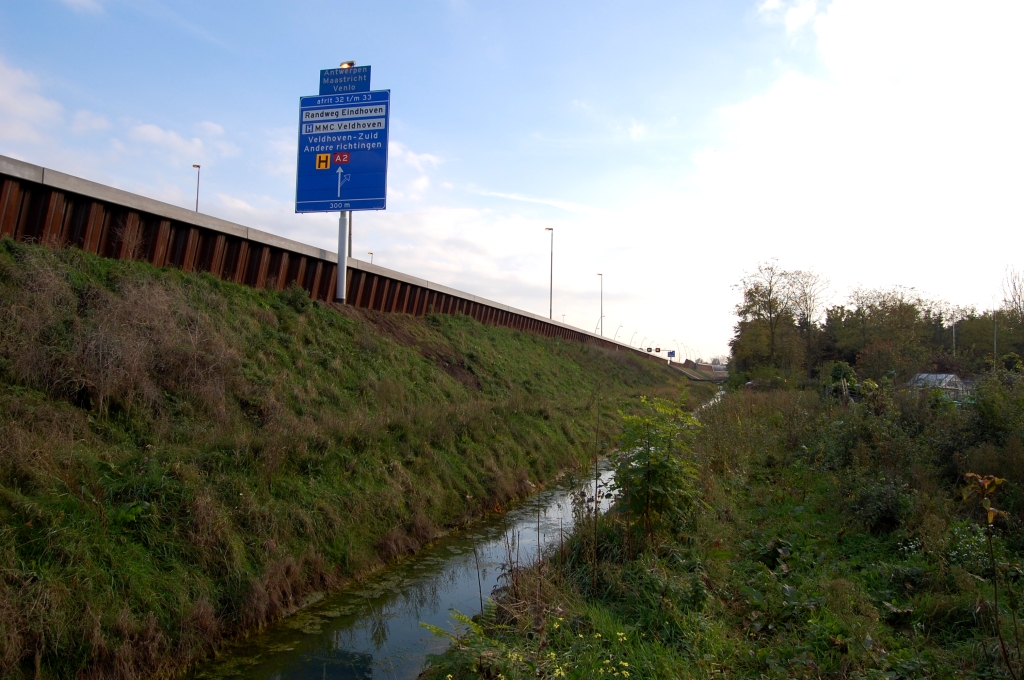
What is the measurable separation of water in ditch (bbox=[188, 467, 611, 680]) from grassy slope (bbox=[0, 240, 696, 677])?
29 centimetres

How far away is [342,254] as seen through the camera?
56.3ft

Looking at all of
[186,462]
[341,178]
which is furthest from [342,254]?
[186,462]

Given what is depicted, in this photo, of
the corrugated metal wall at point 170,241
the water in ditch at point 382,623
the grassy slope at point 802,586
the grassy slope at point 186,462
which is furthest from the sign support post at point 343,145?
the grassy slope at point 802,586

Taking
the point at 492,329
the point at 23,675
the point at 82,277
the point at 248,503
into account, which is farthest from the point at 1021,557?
the point at 492,329

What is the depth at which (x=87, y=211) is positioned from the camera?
1111 cm

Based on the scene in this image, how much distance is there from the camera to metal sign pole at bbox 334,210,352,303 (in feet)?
54.1

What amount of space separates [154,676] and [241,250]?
1075cm

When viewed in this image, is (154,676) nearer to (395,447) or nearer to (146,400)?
(146,400)

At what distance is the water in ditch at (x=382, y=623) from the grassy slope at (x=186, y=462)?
292 mm

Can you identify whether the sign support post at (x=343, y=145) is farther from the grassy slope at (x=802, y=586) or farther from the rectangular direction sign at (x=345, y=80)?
the grassy slope at (x=802, y=586)

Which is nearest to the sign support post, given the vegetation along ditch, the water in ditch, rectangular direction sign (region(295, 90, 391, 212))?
rectangular direction sign (region(295, 90, 391, 212))

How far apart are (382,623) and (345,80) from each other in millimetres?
13348

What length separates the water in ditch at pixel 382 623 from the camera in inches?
236

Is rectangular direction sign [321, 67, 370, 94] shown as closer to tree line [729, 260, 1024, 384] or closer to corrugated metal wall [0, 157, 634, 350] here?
corrugated metal wall [0, 157, 634, 350]
